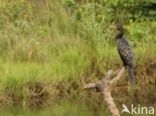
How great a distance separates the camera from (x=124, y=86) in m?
9.98

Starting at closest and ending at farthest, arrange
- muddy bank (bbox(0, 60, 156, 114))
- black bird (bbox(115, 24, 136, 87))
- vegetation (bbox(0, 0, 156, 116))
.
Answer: black bird (bbox(115, 24, 136, 87)), muddy bank (bbox(0, 60, 156, 114)), vegetation (bbox(0, 0, 156, 116))

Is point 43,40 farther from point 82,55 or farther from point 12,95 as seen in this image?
point 12,95

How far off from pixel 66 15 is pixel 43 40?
3.72 ft

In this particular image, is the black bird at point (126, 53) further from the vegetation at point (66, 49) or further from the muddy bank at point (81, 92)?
the muddy bank at point (81, 92)

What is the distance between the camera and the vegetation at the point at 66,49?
9656 millimetres

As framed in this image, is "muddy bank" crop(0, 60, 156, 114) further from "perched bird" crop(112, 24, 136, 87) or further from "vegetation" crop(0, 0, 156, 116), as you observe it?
"perched bird" crop(112, 24, 136, 87)

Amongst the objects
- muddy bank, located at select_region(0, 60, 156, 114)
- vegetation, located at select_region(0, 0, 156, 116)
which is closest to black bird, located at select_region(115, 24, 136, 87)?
vegetation, located at select_region(0, 0, 156, 116)

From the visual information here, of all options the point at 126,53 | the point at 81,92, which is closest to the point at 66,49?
the point at 81,92

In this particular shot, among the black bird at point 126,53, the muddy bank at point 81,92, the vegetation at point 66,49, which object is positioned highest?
the black bird at point 126,53

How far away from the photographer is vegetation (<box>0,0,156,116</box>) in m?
9.66

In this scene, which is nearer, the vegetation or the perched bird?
the perched bird

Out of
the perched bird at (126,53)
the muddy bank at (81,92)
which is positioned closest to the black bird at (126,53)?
the perched bird at (126,53)

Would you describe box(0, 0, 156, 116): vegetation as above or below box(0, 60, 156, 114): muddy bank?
above

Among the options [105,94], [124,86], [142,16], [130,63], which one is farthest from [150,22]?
[105,94]
